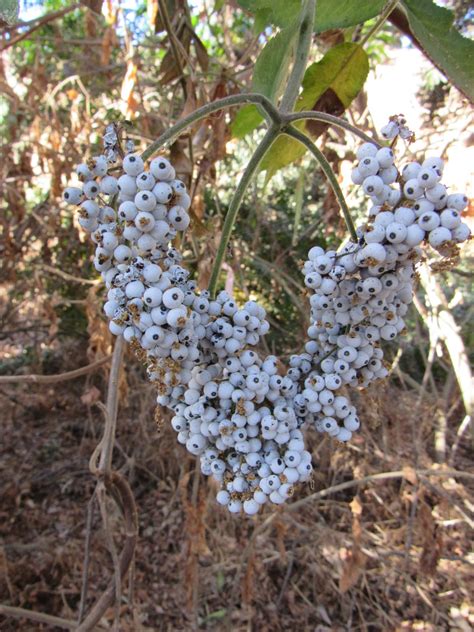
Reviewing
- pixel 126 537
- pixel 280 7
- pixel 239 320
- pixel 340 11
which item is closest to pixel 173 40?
pixel 280 7

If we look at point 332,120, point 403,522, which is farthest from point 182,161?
point 403,522

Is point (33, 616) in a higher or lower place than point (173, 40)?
lower

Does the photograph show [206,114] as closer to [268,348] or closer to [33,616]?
[33,616]

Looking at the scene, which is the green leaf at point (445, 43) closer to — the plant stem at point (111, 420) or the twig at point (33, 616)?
the plant stem at point (111, 420)

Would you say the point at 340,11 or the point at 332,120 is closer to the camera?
the point at 332,120

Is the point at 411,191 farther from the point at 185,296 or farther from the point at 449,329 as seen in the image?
the point at 449,329

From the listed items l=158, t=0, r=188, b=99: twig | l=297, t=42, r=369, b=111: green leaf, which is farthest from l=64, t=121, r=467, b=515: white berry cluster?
l=158, t=0, r=188, b=99: twig

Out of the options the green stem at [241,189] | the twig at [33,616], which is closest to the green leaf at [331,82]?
the green stem at [241,189]
